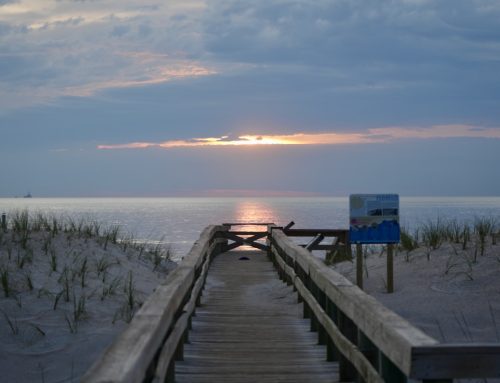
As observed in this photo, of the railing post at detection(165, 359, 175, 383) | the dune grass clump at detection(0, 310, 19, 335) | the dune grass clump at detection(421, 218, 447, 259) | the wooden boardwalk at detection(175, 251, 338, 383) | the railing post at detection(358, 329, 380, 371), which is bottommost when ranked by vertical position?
the dune grass clump at detection(0, 310, 19, 335)

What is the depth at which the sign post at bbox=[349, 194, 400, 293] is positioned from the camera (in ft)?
35.4

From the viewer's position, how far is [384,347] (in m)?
3.96

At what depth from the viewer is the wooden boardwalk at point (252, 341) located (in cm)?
591

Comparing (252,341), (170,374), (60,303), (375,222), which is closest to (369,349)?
(170,374)

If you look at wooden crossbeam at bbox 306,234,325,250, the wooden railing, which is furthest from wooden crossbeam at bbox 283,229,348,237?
the wooden railing

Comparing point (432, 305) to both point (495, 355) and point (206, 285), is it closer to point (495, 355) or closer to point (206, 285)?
point (206, 285)

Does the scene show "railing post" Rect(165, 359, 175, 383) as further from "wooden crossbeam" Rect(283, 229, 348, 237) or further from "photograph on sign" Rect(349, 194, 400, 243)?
"wooden crossbeam" Rect(283, 229, 348, 237)

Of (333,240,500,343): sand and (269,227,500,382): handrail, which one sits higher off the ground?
(269,227,500,382): handrail

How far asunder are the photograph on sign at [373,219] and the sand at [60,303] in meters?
3.67

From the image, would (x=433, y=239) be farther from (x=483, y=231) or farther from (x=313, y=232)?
(x=313, y=232)

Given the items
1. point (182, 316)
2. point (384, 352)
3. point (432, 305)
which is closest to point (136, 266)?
point (432, 305)

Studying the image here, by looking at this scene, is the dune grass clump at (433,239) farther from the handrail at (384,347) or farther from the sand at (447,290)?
the handrail at (384,347)

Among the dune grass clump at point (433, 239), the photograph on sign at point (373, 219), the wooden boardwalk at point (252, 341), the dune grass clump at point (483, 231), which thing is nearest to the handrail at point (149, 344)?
the wooden boardwalk at point (252, 341)

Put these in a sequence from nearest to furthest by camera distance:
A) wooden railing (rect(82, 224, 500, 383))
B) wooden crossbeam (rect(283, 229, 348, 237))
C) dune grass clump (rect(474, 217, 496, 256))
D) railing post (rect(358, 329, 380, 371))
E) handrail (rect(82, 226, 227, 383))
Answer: handrail (rect(82, 226, 227, 383))
wooden railing (rect(82, 224, 500, 383))
railing post (rect(358, 329, 380, 371))
dune grass clump (rect(474, 217, 496, 256))
wooden crossbeam (rect(283, 229, 348, 237))
